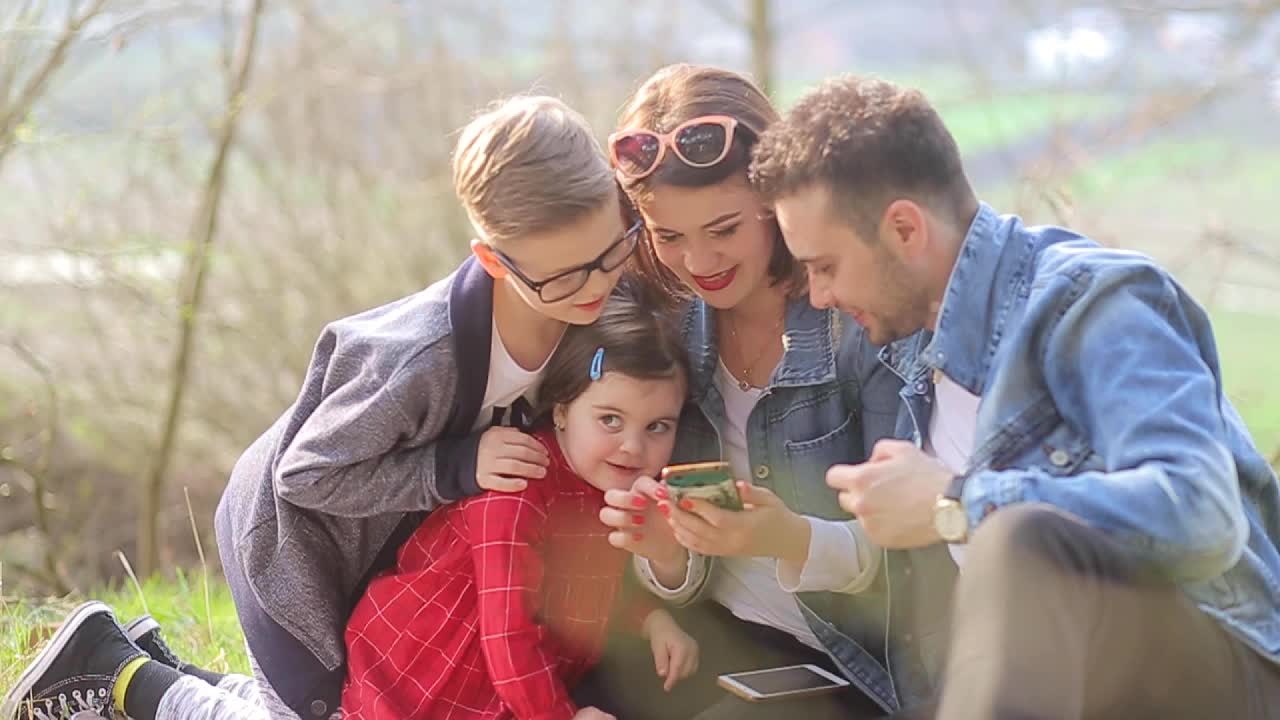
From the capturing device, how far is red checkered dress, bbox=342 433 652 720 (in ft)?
9.11

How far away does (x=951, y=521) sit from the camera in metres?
2.19

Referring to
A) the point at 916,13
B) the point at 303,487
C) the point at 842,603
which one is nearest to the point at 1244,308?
the point at 916,13

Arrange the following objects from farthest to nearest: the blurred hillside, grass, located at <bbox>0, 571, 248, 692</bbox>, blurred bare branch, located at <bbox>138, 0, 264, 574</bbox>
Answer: the blurred hillside < blurred bare branch, located at <bbox>138, 0, 264, 574</bbox> < grass, located at <bbox>0, 571, 248, 692</bbox>

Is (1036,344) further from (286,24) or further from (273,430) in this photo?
(286,24)

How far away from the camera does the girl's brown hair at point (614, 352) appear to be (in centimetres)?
285

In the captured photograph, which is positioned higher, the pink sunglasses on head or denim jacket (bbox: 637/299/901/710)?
the pink sunglasses on head

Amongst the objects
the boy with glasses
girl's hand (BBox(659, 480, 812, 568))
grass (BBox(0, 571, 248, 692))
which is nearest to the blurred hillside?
grass (BBox(0, 571, 248, 692))

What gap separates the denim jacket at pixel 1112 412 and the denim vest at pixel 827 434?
0.31 m

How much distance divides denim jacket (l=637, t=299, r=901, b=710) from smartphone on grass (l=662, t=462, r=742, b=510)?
0.33 m

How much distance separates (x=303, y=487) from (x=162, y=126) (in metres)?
2.89

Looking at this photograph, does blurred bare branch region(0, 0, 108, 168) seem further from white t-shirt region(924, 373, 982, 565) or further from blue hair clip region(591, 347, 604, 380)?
white t-shirt region(924, 373, 982, 565)

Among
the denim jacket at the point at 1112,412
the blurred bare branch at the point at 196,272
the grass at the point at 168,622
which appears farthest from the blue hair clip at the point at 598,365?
the blurred bare branch at the point at 196,272

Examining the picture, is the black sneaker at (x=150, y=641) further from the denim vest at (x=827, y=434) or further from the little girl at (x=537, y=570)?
the denim vest at (x=827, y=434)

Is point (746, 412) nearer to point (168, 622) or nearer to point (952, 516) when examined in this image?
point (952, 516)
